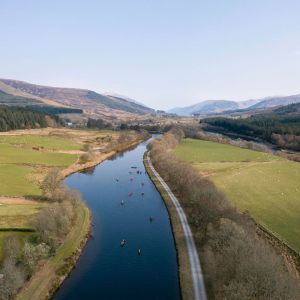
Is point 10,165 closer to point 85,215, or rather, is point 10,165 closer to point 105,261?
point 85,215

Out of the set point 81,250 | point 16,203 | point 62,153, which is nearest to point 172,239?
point 81,250

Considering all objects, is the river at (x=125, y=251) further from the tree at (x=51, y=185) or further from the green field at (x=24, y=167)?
the green field at (x=24, y=167)

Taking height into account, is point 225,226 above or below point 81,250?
above

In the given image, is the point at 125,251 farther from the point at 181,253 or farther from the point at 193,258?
the point at 193,258

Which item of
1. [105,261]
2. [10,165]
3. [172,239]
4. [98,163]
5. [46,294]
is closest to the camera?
[46,294]

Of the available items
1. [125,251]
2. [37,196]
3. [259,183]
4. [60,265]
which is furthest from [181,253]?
[259,183]

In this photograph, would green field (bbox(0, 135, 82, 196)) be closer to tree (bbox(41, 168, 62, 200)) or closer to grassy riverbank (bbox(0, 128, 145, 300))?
grassy riverbank (bbox(0, 128, 145, 300))
